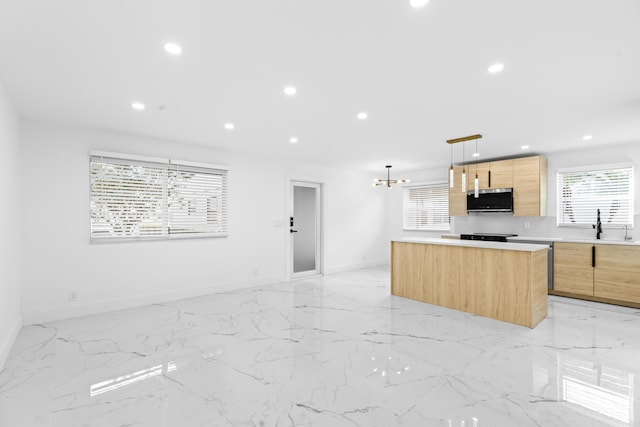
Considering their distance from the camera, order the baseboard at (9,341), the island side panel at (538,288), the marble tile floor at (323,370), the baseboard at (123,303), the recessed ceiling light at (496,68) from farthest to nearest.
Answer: the baseboard at (123,303) → the island side panel at (538,288) → the baseboard at (9,341) → the recessed ceiling light at (496,68) → the marble tile floor at (323,370)

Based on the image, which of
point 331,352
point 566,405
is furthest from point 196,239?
point 566,405

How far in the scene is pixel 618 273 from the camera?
4.32 meters

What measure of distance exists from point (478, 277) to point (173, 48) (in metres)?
4.03

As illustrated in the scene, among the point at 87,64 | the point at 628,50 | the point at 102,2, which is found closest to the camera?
the point at 102,2

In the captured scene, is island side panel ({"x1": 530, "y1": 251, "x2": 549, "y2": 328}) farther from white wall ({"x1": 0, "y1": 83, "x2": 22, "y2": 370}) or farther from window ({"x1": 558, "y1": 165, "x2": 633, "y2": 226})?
white wall ({"x1": 0, "y1": 83, "x2": 22, "y2": 370})

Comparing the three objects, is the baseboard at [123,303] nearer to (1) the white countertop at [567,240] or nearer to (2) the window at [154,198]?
(2) the window at [154,198]

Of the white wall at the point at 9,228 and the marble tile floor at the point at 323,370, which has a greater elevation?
the white wall at the point at 9,228

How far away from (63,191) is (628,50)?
5.60 metres

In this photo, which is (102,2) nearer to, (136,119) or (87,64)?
(87,64)

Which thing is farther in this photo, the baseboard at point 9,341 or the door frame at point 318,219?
the door frame at point 318,219

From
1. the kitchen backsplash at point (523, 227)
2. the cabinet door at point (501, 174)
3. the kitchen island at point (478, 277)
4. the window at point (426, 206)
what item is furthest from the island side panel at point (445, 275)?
the window at point (426, 206)

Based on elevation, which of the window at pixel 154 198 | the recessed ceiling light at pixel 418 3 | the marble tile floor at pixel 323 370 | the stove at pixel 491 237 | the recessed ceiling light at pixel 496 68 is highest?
the recessed ceiling light at pixel 418 3

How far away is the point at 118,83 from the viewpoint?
2680 millimetres

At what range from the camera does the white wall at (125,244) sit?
12.0 feet
